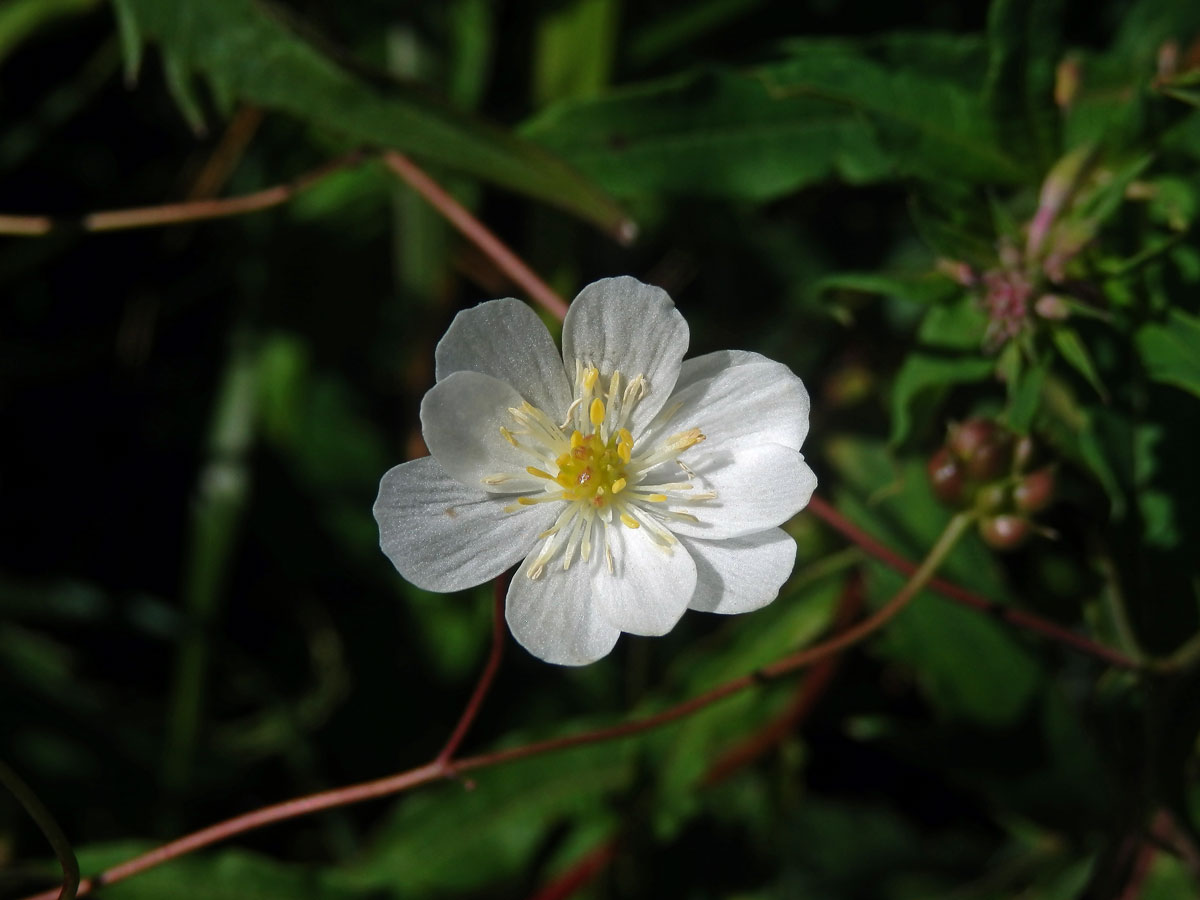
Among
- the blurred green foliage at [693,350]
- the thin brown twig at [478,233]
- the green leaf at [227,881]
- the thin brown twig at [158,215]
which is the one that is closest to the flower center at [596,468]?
the thin brown twig at [478,233]

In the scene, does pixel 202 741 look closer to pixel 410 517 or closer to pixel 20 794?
pixel 20 794

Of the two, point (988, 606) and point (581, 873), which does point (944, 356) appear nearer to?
point (988, 606)

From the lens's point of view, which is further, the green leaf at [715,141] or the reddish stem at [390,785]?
the green leaf at [715,141]

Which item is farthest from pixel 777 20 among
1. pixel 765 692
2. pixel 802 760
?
pixel 802 760

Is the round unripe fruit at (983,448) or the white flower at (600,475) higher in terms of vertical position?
the white flower at (600,475)

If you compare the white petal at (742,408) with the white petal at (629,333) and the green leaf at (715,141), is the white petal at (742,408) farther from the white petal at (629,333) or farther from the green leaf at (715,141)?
the green leaf at (715,141)

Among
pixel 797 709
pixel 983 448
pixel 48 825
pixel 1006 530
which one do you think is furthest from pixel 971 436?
pixel 48 825

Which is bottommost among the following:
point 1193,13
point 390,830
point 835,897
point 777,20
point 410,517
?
point 835,897
